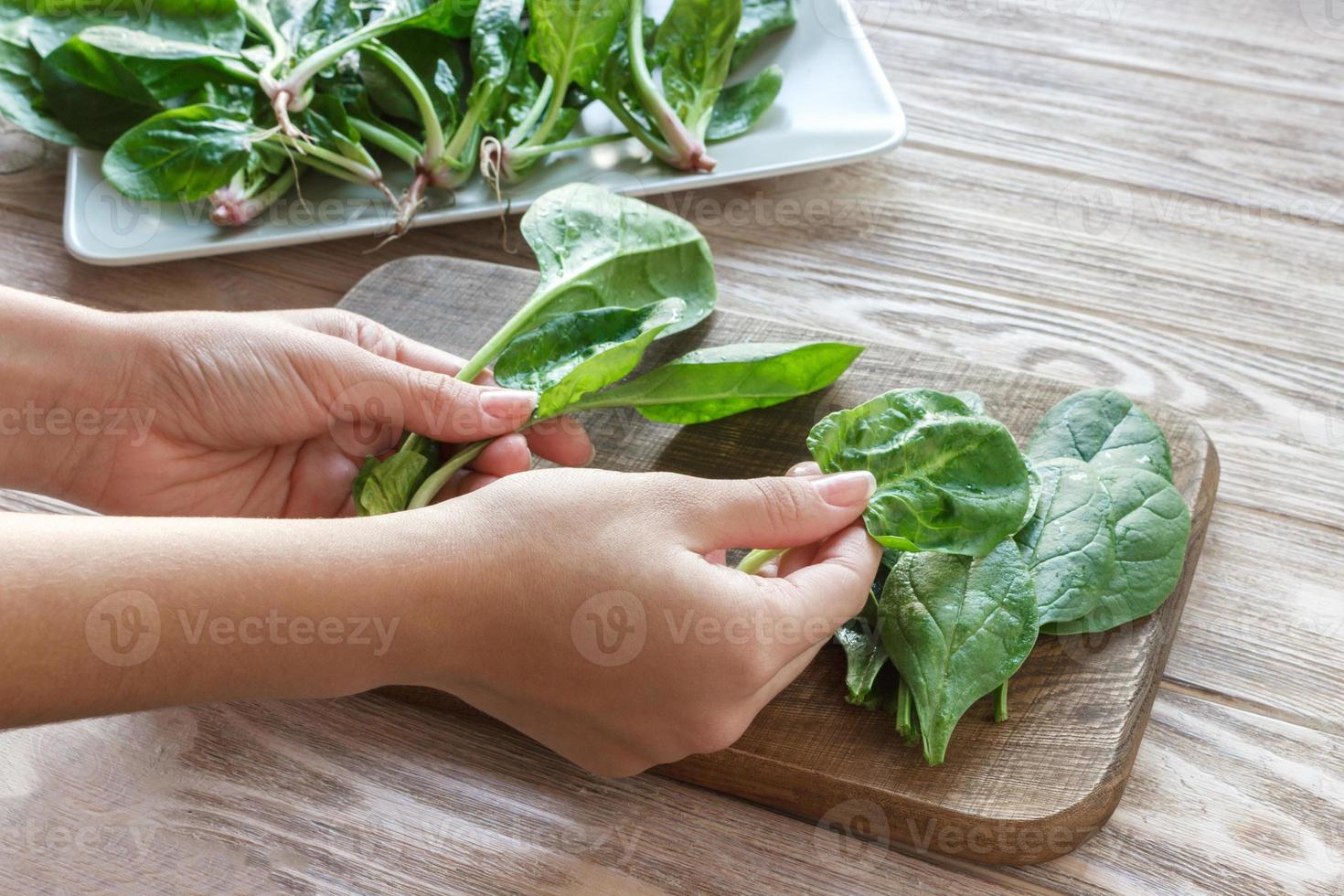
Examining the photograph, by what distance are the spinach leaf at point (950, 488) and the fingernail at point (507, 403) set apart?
223mm

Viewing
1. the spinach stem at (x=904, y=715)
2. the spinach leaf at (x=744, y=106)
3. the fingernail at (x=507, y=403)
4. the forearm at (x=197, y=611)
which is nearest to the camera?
the forearm at (x=197, y=611)

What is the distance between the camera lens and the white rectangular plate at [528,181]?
3.27ft

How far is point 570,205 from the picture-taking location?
82cm

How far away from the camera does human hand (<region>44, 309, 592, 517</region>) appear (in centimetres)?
72

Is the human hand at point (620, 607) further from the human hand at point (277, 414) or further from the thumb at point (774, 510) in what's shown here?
the human hand at point (277, 414)


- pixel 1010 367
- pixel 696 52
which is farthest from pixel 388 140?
pixel 1010 367

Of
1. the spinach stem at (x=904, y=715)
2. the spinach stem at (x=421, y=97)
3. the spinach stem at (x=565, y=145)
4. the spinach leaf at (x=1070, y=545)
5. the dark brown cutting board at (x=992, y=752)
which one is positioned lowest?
the dark brown cutting board at (x=992, y=752)

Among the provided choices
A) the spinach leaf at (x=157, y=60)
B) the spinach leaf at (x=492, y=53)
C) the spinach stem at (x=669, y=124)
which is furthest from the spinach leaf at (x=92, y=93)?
the spinach stem at (x=669, y=124)

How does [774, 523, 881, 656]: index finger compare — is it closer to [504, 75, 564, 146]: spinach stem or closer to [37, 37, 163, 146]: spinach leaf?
[504, 75, 564, 146]: spinach stem

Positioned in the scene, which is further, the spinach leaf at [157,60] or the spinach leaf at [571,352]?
the spinach leaf at [157,60]

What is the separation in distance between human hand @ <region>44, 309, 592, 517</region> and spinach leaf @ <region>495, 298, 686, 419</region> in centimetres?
3

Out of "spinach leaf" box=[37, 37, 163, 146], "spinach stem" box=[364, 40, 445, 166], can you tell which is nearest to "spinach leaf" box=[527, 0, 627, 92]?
"spinach stem" box=[364, 40, 445, 166]

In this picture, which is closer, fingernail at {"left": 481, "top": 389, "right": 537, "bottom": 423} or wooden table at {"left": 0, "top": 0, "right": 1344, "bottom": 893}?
wooden table at {"left": 0, "top": 0, "right": 1344, "bottom": 893}

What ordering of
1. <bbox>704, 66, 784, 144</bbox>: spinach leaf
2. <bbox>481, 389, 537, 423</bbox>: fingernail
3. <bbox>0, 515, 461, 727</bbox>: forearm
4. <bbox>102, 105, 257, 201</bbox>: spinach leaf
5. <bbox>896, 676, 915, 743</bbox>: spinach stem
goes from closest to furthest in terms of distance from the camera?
<bbox>0, 515, 461, 727</bbox>: forearm < <bbox>896, 676, 915, 743</bbox>: spinach stem < <bbox>481, 389, 537, 423</bbox>: fingernail < <bbox>102, 105, 257, 201</bbox>: spinach leaf < <bbox>704, 66, 784, 144</bbox>: spinach leaf
